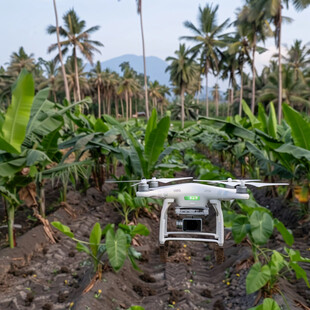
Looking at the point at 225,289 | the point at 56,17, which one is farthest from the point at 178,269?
the point at 56,17

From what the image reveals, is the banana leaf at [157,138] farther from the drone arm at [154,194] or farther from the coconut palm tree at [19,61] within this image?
the coconut palm tree at [19,61]

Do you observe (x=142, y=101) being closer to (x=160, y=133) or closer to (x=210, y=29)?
(x=210, y=29)

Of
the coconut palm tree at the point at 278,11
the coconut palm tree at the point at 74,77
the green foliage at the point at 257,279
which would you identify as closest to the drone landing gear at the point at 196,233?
the green foliage at the point at 257,279

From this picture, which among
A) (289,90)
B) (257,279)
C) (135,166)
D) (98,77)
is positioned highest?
(98,77)

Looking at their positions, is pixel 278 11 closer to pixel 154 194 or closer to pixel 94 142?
pixel 94 142

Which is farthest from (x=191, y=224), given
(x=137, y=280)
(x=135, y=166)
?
(x=137, y=280)

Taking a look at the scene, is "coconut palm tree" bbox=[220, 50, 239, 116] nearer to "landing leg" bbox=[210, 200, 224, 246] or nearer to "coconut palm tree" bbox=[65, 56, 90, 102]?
"coconut palm tree" bbox=[65, 56, 90, 102]

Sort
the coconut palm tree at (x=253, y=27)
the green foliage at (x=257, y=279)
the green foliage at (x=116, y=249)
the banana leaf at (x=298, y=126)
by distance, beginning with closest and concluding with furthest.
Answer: the green foliage at (x=116, y=249) < the green foliage at (x=257, y=279) < the banana leaf at (x=298, y=126) < the coconut palm tree at (x=253, y=27)

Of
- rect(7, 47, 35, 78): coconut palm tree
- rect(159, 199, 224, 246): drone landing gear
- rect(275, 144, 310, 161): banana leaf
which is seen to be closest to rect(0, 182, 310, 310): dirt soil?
rect(275, 144, 310, 161): banana leaf
